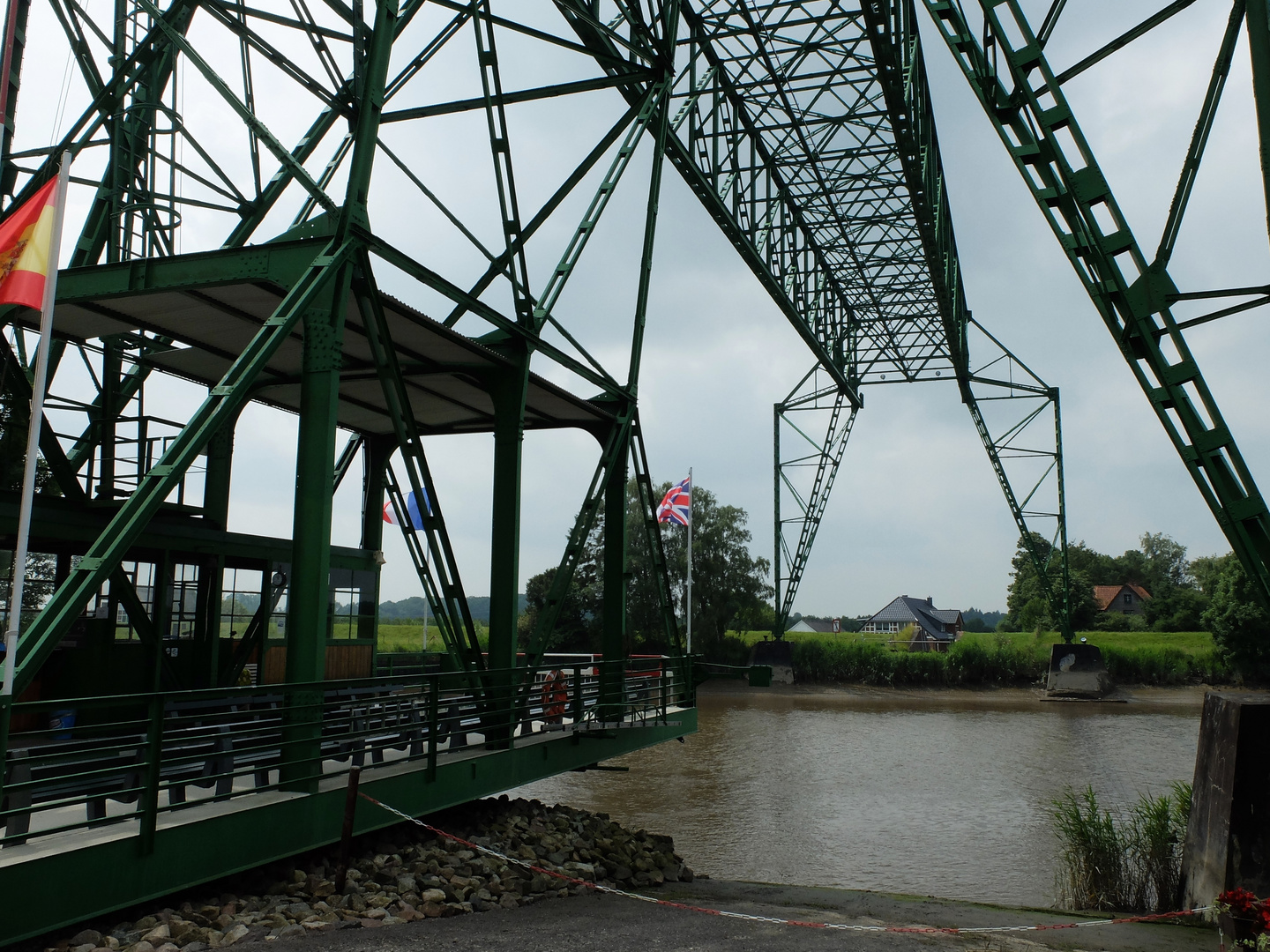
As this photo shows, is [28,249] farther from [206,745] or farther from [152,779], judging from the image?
[206,745]

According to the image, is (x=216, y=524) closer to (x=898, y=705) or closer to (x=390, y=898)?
(x=390, y=898)

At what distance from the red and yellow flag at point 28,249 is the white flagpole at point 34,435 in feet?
0.13

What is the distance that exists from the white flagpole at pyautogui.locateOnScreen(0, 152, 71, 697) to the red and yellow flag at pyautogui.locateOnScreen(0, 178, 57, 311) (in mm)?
41

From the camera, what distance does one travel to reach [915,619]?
10294 centimetres

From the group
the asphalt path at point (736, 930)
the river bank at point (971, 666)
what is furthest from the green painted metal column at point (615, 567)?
the river bank at point (971, 666)

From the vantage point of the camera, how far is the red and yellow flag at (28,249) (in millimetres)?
7094

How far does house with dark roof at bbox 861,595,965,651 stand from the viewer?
10325 cm

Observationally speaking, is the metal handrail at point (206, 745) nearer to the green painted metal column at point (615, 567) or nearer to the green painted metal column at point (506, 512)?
the green painted metal column at point (506, 512)

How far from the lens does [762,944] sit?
8.87 m

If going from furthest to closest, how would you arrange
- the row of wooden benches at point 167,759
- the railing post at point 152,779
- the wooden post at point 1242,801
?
1. the wooden post at point 1242,801
2. the railing post at point 152,779
3. the row of wooden benches at point 167,759

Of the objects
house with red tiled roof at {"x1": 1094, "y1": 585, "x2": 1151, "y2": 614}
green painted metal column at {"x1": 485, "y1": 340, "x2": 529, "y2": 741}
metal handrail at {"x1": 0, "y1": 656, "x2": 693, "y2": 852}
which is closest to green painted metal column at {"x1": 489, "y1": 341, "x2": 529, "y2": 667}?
green painted metal column at {"x1": 485, "y1": 340, "x2": 529, "y2": 741}

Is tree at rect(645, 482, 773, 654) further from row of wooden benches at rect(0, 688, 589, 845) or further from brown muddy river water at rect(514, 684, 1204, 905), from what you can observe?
row of wooden benches at rect(0, 688, 589, 845)

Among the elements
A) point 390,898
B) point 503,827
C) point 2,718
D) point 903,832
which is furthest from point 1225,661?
point 2,718

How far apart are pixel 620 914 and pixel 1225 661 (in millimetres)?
52715
